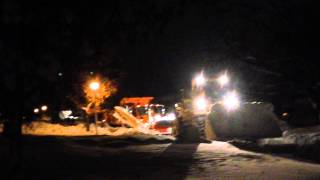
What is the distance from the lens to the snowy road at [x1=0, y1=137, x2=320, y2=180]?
1412 centimetres

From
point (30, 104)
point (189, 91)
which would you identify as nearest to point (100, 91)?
point (189, 91)

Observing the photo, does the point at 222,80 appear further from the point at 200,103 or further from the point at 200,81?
the point at 200,103

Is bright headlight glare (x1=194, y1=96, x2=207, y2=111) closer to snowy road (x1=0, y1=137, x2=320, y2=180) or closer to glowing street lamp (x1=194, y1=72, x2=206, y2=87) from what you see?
glowing street lamp (x1=194, y1=72, x2=206, y2=87)

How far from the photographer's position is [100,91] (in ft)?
120

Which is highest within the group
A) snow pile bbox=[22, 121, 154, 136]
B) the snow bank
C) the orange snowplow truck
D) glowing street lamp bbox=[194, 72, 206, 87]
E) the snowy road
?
the orange snowplow truck

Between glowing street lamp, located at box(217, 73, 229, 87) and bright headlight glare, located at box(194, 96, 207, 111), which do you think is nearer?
bright headlight glare, located at box(194, 96, 207, 111)

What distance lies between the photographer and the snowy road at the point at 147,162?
1412 centimetres

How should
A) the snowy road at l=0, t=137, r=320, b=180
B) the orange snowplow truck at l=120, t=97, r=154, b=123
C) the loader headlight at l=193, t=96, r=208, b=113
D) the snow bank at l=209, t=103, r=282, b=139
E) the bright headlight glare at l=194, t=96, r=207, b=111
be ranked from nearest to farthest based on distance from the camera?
the snowy road at l=0, t=137, r=320, b=180, the snow bank at l=209, t=103, r=282, b=139, the loader headlight at l=193, t=96, r=208, b=113, the bright headlight glare at l=194, t=96, r=207, b=111, the orange snowplow truck at l=120, t=97, r=154, b=123

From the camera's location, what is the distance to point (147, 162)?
1653 centimetres

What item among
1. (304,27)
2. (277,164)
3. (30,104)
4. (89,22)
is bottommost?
(277,164)

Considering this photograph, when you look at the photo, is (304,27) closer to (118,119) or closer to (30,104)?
(30,104)

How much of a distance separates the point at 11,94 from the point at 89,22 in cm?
394

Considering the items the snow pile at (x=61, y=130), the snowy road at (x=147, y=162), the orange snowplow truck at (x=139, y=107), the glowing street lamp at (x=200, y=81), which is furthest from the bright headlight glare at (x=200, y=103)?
the orange snowplow truck at (x=139, y=107)

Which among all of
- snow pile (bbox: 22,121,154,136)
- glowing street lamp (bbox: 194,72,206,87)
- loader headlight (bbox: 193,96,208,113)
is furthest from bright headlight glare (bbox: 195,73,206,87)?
snow pile (bbox: 22,121,154,136)
